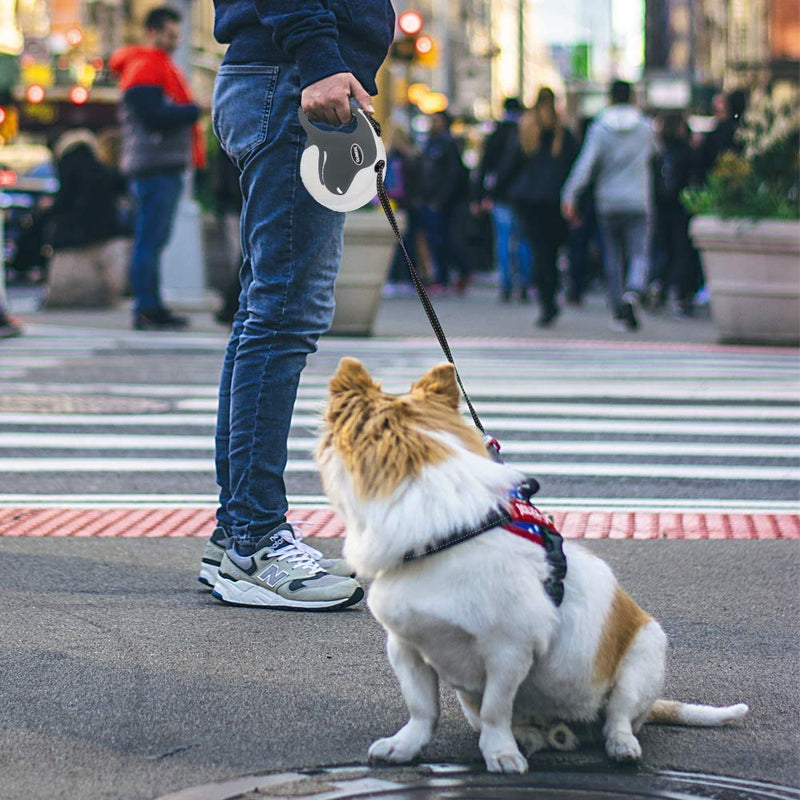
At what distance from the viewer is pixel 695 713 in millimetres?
3498

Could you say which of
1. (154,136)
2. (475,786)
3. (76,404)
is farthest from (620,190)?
(475,786)

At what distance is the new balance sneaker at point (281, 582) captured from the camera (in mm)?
4500

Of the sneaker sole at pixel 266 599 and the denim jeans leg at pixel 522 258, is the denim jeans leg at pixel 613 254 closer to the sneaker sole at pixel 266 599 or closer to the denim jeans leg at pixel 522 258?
the denim jeans leg at pixel 522 258

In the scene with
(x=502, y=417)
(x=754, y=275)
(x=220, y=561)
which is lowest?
(x=502, y=417)

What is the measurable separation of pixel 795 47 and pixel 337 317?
44.0m

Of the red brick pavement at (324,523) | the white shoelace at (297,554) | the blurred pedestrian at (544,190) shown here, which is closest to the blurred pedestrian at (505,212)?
the blurred pedestrian at (544,190)

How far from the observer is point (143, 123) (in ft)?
41.8

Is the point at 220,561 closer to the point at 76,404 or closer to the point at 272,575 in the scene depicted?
the point at 272,575

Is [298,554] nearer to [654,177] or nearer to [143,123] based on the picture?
[143,123]

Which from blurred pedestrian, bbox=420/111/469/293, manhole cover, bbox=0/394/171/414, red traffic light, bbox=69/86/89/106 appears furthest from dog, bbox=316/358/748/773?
red traffic light, bbox=69/86/89/106

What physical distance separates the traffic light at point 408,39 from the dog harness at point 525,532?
2338 cm

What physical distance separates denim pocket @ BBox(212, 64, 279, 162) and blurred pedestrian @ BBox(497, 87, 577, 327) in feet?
32.8

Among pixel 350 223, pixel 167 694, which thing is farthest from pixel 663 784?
pixel 350 223

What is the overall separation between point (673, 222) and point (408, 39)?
10304 mm
